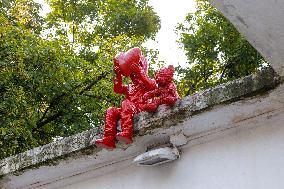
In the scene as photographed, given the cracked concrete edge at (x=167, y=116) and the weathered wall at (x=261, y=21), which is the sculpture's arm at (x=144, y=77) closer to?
the cracked concrete edge at (x=167, y=116)

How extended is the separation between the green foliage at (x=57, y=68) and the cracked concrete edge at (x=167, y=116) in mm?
2729

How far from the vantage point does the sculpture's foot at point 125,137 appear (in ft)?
12.2

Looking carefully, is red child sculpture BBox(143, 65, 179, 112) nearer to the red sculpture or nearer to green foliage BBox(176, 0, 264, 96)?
the red sculpture

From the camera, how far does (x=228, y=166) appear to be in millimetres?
3459

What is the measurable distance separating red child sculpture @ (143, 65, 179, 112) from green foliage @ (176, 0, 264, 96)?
7749mm

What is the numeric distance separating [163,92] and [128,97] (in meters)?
0.41

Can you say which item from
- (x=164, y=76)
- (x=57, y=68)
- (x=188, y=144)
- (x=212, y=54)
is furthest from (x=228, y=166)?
(x=212, y=54)

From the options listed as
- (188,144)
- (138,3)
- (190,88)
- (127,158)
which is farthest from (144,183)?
(138,3)

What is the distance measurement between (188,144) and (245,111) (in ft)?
1.95

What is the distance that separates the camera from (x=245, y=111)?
3.41 meters

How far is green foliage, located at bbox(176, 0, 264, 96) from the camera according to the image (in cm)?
1142

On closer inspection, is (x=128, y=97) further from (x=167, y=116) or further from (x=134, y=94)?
(x=167, y=116)

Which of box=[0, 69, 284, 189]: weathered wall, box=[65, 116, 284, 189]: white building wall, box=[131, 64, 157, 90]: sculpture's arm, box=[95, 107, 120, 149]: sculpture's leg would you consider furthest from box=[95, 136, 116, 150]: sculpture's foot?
box=[131, 64, 157, 90]: sculpture's arm

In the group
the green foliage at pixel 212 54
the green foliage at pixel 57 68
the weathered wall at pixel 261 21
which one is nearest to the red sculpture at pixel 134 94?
the weathered wall at pixel 261 21
